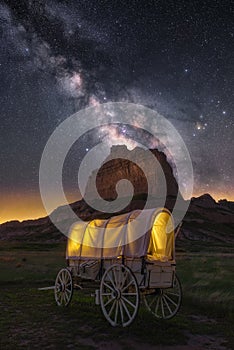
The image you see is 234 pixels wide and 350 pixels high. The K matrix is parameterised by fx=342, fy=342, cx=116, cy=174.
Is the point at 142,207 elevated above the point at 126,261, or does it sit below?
above

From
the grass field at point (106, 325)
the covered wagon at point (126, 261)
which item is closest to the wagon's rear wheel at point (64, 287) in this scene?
the covered wagon at point (126, 261)

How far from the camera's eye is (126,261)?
35.2 feet

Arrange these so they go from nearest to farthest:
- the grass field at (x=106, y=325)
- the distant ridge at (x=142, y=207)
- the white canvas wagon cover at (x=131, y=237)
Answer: the grass field at (x=106, y=325), the white canvas wagon cover at (x=131, y=237), the distant ridge at (x=142, y=207)

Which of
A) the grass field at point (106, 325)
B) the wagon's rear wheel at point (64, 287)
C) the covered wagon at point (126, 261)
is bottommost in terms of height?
the grass field at point (106, 325)

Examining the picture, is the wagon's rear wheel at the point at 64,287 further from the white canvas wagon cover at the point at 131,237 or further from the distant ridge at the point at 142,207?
the distant ridge at the point at 142,207

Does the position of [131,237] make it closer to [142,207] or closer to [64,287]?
[64,287]

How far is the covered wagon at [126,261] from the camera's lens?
10.0 metres

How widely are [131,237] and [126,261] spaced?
76 centimetres

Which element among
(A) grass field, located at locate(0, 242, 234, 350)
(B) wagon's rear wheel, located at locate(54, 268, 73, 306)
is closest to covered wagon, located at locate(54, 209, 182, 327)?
(B) wagon's rear wheel, located at locate(54, 268, 73, 306)

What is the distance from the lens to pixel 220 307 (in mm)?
12789

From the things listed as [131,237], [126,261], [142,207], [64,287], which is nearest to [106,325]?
[126,261]

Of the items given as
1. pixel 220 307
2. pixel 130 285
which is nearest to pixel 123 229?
pixel 130 285

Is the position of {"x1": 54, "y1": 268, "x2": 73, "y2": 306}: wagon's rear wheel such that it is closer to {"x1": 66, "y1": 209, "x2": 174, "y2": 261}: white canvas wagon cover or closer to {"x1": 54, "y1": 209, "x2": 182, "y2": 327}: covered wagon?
{"x1": 54, "y1": 209, "x2": 182, "y2": 327}: covered wagon

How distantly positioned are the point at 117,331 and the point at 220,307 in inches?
207
